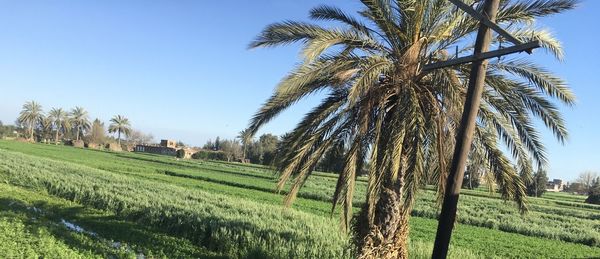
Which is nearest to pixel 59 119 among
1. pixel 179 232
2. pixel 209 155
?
pixel 209 155

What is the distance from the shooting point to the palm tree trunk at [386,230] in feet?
30.9

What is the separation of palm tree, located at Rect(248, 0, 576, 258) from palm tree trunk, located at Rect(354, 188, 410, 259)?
0.02 meters

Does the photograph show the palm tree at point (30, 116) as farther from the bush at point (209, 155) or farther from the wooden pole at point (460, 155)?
the wooden pole at point (460, 155)

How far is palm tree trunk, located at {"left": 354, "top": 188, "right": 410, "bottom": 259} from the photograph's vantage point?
30.9ft

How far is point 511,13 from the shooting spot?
933cm

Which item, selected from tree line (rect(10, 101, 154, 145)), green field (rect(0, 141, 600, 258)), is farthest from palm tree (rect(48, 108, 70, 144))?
green field (rect(0, 141, 600, 258))

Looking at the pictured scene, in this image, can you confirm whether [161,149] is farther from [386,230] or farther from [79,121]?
[386,230]

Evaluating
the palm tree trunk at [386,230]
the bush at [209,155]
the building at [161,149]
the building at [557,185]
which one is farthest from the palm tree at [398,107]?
the building at [557,185]

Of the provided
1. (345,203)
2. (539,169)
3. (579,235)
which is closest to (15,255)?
(345,203)

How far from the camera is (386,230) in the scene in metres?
9.53

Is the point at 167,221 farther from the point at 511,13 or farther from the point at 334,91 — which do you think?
the point at 511,13

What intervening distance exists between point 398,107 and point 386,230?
2.44m

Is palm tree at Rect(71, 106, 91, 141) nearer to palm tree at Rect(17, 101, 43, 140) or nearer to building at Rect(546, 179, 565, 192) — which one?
palm tree at Rect(17, 101, 43, 140)

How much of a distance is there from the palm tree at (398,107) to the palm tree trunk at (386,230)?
0.06 feet
